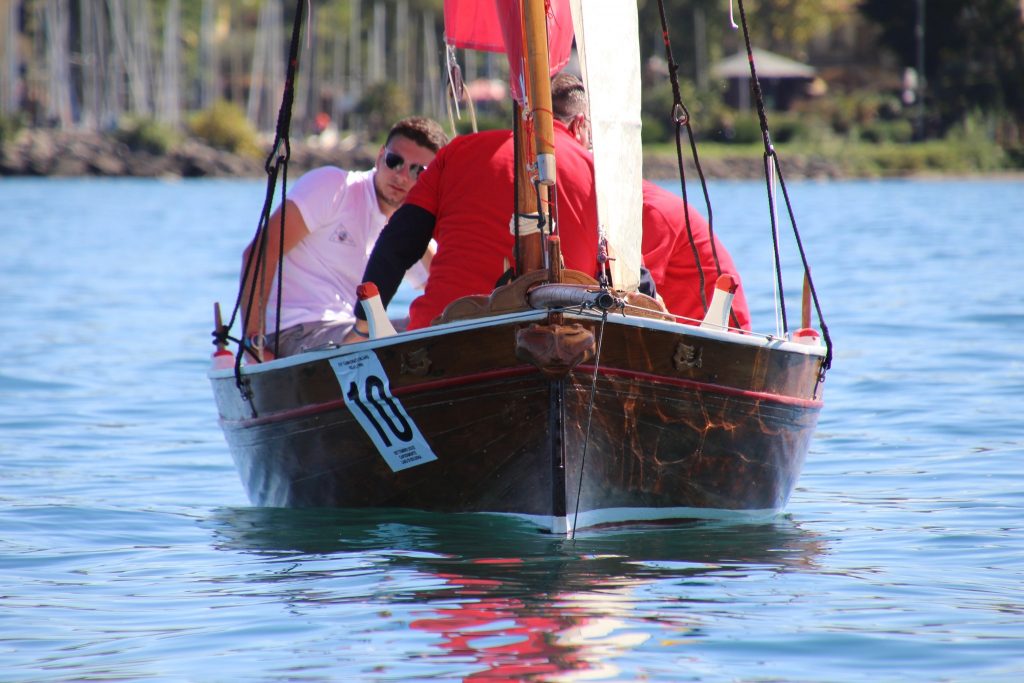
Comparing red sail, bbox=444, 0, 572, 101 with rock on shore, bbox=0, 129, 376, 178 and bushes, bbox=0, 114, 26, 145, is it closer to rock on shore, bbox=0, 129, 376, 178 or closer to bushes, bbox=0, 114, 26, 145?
rock on shore, bbox=0, 129, 376, 178

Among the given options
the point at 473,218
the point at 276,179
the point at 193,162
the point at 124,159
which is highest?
the point at 124,159

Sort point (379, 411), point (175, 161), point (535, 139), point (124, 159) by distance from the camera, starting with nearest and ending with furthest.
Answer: point (535, 139)
point (379, 411)
point (175, 161)
point (124, 159)

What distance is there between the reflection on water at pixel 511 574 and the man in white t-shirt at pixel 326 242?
0.80 m

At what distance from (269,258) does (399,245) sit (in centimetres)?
123

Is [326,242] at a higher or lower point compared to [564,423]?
higher

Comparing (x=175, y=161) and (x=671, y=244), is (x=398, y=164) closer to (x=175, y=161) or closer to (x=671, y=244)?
(x=671, y=244)

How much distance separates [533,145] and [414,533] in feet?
5.33

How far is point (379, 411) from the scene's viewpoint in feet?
18.9

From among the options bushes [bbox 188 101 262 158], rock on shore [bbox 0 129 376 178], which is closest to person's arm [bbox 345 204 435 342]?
rock on shore [bbox 0 129 376 178]

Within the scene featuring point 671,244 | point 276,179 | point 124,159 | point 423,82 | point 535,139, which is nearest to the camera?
point 535,139

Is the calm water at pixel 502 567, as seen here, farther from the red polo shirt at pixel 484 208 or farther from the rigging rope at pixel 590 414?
the red polo shirt at pixel 484 208

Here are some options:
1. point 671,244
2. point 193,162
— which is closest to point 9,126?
point 193,162

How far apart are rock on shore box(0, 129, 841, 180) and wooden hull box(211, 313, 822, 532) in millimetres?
50587

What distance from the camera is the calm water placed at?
462 centimetres
